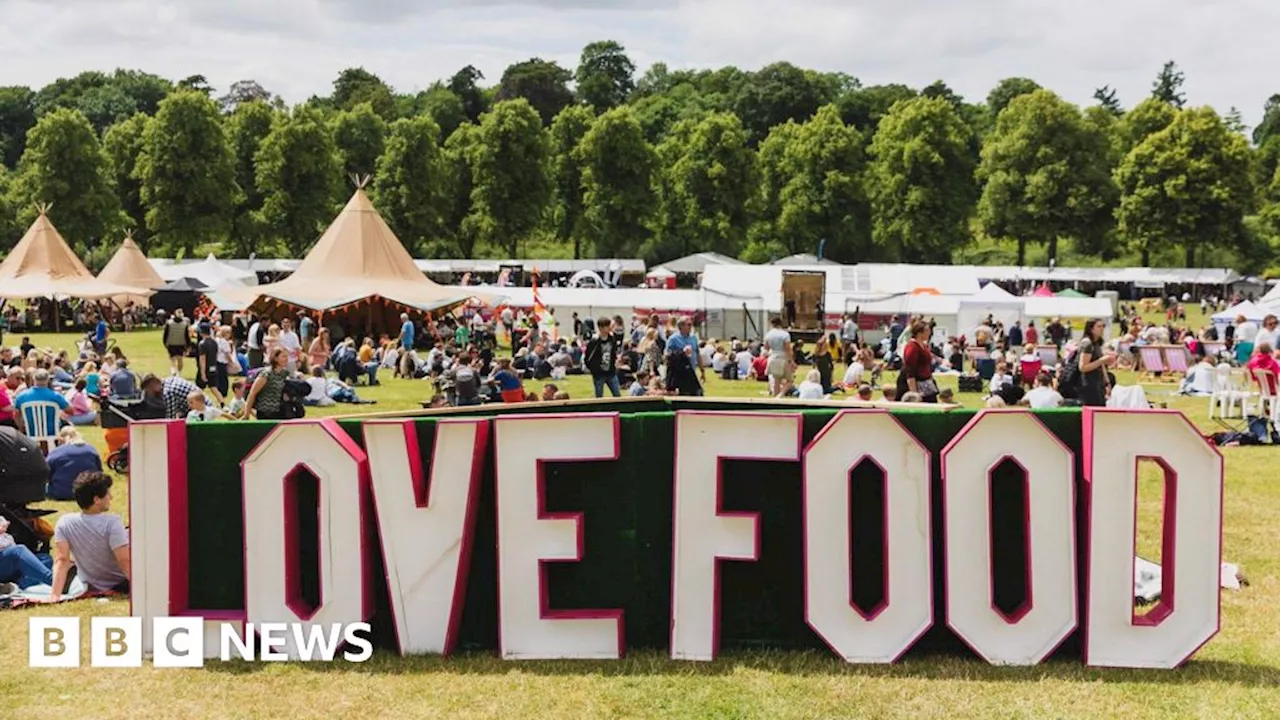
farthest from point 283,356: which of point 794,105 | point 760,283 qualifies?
point 794,105

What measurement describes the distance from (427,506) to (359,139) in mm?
72338

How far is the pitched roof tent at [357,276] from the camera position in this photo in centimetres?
3222

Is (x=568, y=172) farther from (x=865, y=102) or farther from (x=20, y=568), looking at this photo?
(x=20, y=568)

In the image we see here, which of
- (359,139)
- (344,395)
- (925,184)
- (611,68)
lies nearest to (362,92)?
(611,68)

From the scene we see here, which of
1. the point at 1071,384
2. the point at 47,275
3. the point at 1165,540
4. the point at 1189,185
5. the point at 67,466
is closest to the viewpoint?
the point at 1165,540

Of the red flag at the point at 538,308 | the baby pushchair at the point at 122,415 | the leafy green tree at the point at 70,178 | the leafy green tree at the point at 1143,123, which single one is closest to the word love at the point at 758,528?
the baby pushchair at the point at 122,415

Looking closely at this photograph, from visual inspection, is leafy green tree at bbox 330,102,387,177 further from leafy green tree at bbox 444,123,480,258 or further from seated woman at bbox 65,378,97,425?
seated woman at bbox 65,378,97,425

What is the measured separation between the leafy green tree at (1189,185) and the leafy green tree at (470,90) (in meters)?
69.0

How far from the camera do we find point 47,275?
136 feet

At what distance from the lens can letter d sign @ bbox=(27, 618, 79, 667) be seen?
6586 mm

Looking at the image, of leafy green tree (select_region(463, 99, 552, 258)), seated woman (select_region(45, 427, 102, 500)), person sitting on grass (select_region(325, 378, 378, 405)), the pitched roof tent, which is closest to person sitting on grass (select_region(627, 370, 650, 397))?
person sitting on grass (select_region(325, 378, 378, 405))

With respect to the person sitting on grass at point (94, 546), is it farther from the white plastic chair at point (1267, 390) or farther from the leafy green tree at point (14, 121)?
the leafy green tree at point (14, 121)

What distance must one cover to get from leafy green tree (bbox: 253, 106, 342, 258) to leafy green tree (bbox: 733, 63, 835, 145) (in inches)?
1674

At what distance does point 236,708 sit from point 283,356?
703cm
